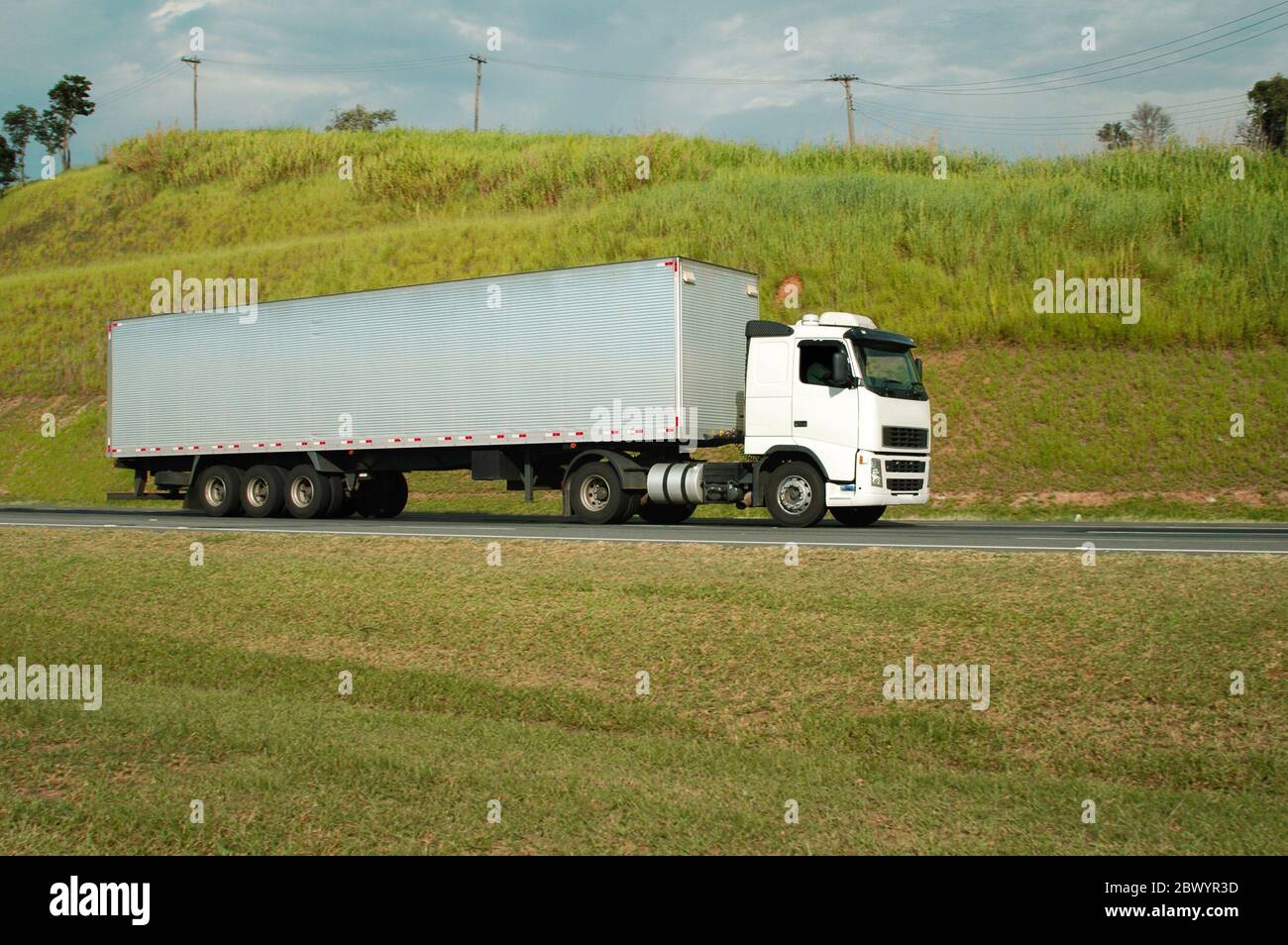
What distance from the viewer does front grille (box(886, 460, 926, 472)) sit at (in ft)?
65.9

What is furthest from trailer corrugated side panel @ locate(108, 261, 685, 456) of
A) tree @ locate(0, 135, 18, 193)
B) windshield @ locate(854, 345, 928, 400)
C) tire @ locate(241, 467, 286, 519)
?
tree @ locate(0, 135, 18, 193)

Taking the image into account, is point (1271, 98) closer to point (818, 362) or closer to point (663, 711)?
point (818, 362)

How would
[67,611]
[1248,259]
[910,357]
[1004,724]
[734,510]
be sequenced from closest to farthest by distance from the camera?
[1004,724] < [67,611] < [910,357] < [734,510] < [1248,259]

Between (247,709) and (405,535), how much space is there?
28.9 ft

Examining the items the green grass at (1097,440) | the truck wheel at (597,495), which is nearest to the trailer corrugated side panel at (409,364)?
the truck wheel at (597,495)

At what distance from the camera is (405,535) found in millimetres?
18125

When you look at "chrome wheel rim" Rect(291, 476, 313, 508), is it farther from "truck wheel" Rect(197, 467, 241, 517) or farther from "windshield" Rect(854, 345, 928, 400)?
"windshield" Rect(854, 345, 928, 400)

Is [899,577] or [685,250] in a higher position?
[685,250]

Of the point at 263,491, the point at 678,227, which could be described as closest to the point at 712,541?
the point at 263,491

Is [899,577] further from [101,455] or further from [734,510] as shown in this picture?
[101,455]

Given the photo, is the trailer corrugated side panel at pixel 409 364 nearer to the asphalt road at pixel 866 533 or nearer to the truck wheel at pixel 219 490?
the truck wheel at pixel 219 490
